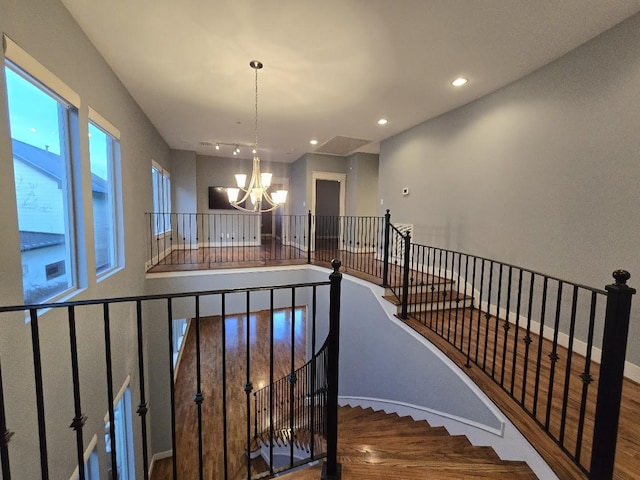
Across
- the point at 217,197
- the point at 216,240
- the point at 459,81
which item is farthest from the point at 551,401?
the point at 217,197

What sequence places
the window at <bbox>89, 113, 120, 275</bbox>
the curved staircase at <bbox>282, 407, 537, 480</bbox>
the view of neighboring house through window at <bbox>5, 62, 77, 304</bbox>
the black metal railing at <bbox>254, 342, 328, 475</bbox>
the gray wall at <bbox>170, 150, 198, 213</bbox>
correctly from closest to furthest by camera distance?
1. the curved staircase at <bbox>282, 407, 537, 480</bbox>
2. the view of neighboring house through window at <bbox>5, 62, 77, 304</bbox>
3. the window at <bbox>89, 113, 120, 275</bbox>
4. the black metal railing at <bbox>254, 342, 328, 475</bbox>
5. the gray wall at <bbox>170, 150, 198, 213</bbox>

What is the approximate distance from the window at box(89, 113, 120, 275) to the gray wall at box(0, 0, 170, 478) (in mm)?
143

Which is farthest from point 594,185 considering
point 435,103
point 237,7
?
Result: point 237,7

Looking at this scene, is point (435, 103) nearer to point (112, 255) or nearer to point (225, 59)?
point (225, 59)

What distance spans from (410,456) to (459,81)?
3826 millimetres

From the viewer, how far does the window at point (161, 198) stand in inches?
219

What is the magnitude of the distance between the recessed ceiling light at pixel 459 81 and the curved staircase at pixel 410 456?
370 cm

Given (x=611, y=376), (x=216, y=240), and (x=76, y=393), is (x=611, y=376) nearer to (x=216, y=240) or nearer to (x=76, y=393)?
(x=76, y=393)

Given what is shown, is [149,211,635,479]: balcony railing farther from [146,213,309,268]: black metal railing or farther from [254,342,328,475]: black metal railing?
[254,342,328,475]: black metal railing

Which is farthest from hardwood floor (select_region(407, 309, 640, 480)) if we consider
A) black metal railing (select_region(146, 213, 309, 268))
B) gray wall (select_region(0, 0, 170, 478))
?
black metal railing (select_region(146, 213, 309, 268))

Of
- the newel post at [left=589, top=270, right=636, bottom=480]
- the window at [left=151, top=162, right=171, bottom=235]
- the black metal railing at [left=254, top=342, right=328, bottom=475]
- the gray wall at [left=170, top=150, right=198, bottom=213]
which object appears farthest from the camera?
the gray wall at [left=170, top=150, right=198, bottom=213]

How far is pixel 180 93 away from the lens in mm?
3785

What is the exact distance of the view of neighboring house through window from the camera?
1.86m

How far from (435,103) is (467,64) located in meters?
1.05
